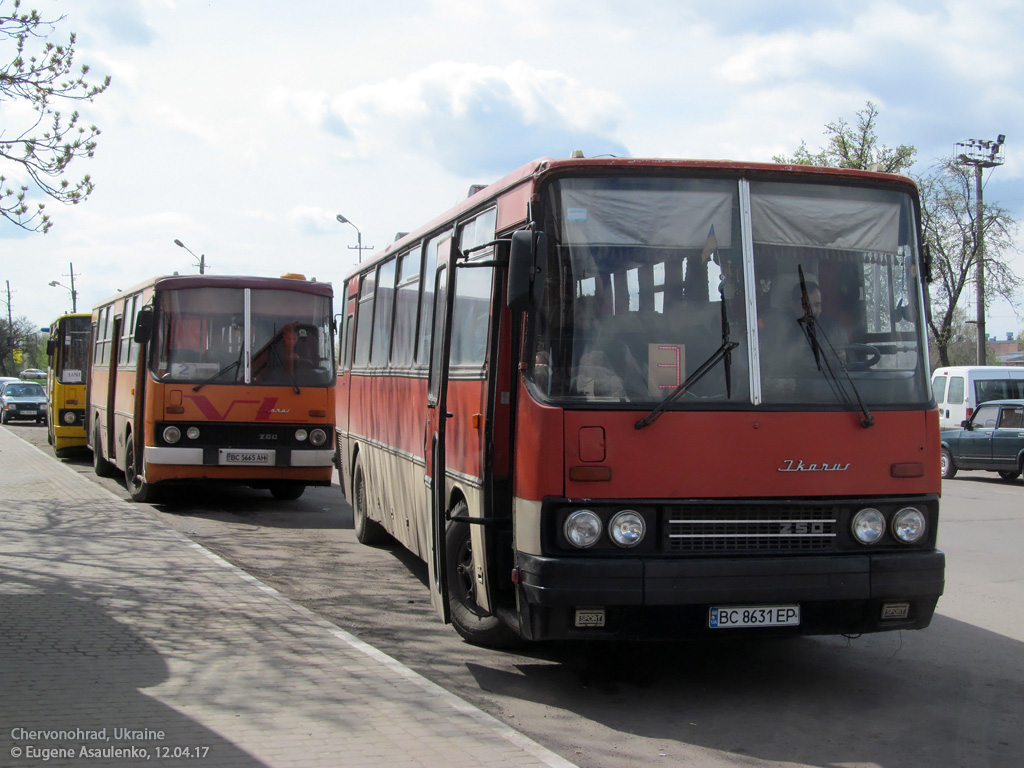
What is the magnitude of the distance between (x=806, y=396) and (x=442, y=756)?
2735 millimetres

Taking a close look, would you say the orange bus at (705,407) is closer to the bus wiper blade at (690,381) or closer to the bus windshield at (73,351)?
the bus wiper blade at (690,381)

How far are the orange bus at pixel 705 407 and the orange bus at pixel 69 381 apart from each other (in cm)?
2017

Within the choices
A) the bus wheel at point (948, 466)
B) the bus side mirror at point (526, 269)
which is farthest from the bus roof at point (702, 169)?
the bus wheel at point (948, 466)

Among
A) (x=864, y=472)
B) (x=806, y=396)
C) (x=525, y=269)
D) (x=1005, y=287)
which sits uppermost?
(x=1005, y=287)

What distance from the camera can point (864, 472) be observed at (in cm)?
609

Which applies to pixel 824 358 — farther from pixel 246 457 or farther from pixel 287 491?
pixel 287 491

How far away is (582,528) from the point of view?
5.81 m

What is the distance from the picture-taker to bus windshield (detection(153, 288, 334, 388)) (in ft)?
46.8

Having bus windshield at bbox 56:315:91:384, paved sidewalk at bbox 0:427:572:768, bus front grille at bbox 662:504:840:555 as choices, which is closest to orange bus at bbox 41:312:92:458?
bus windshield at bbox 56:315:91:384

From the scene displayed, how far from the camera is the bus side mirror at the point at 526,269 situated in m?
5.80

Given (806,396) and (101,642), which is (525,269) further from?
A: (101,642)

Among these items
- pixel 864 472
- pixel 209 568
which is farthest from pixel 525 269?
pixel 209 568

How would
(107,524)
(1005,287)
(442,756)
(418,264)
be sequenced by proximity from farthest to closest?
(1005,287) → (107,524) → (418,264) → (442,756)

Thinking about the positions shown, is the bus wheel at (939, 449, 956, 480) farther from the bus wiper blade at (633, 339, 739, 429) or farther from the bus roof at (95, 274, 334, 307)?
the bus wiper blade at (633, 339, 739, 429)
